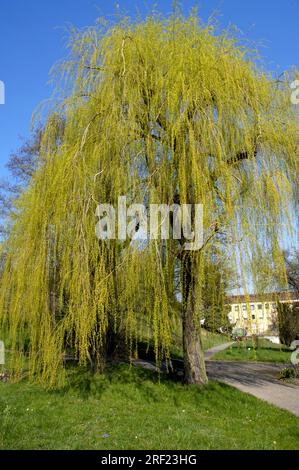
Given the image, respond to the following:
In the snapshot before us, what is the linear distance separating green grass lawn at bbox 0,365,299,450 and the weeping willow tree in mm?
823

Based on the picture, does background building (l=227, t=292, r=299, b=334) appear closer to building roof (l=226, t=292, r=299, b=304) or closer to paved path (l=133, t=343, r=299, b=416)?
building roof (l=226, t=292, r=299, b=304)

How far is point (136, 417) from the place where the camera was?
5.93 metres

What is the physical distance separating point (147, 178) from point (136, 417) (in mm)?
3410

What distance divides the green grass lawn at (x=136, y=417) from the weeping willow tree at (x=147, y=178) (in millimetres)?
823

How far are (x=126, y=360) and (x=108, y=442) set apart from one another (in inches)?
237

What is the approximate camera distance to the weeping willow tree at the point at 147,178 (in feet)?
18.2

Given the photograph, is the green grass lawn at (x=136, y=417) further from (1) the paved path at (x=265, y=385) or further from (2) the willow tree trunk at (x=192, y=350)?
(1) the paved path at (x=265, y=385)

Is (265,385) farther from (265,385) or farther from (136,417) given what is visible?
(136,417)

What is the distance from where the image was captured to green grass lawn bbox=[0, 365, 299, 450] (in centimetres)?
471

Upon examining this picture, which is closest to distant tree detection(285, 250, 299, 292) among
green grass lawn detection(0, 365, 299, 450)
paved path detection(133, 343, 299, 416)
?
paved path detection(133, 343, 299, 416)

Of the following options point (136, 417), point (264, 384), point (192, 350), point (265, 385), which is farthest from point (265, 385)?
point (136, 417)

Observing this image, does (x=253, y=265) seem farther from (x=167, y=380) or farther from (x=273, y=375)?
(x=273, y=375)

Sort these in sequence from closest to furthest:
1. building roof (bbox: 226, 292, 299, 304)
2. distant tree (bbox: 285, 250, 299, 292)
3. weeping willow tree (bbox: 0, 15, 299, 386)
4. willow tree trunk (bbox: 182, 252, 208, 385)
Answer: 1. building roof (bbox: 226, 292, 299, 304)
2. weeping willow tree (bbox: 0, 15, 299, 386)
3. willow tree trunk (bbox: 182, 252, 208, 385)
4. distant tree (bbox: 285, 250, 299, 292)

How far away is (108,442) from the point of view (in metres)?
4.62
